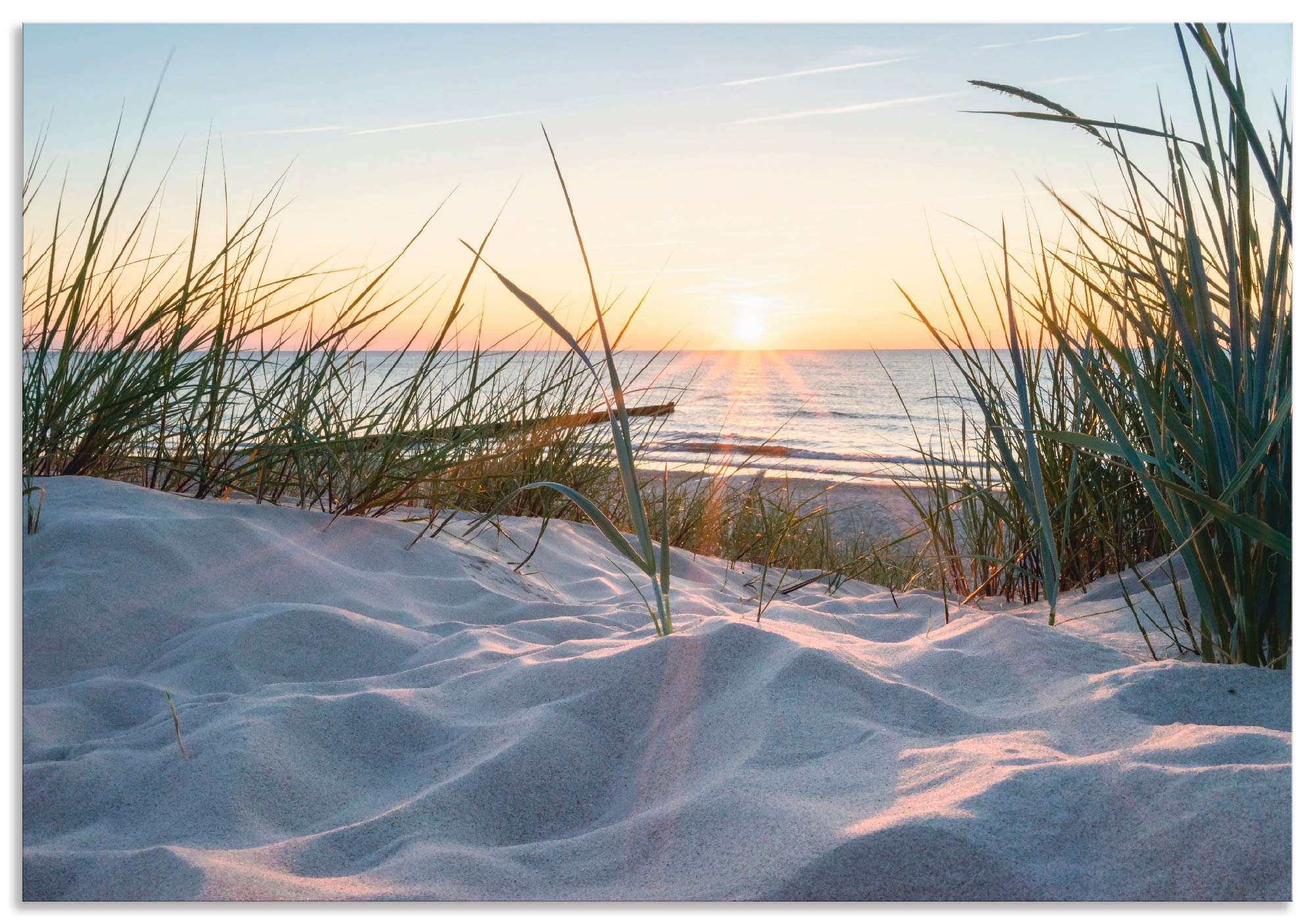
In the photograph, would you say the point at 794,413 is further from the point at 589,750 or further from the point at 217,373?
the point at 589,750

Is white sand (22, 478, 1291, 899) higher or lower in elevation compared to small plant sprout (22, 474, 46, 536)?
lower

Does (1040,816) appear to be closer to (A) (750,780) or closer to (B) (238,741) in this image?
(A) (750,780)

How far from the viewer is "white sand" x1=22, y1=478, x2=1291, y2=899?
779 millimetres

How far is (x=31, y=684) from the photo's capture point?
1.29m

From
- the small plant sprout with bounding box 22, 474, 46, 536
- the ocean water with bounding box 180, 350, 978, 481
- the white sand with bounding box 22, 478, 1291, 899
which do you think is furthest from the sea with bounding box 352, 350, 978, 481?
the small plant sprout with bounding box 22, 474, 46, 536

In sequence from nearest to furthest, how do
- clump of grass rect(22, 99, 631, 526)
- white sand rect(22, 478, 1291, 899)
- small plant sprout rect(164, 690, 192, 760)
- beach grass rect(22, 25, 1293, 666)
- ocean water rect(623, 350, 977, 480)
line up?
1. white sand rect(22, 478, 1291, 899)
2. small plant sprout rect(164, 690, 192, 760)
3. beach grass rect(22, 25, 1293, 666)
4. clump of grass rect(22, 99, 631, 526)
5. ocean water rect(623, 350, 977, 480)

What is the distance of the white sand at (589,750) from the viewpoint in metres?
0.78

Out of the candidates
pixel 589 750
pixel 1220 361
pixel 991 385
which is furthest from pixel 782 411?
pixel 589 750

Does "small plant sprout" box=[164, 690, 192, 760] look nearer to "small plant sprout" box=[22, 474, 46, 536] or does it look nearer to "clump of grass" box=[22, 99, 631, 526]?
"small plant sprout" box=[22, 474, 46, 536]

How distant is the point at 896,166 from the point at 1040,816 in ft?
4.68

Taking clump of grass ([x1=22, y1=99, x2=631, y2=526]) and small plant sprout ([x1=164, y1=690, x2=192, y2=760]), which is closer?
small plant sprout ([x1=164, y1=690, x2=192, y2=760])

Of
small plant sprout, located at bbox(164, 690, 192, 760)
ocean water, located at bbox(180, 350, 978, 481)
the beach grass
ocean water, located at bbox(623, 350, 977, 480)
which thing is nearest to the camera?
small plant sprout, located at bbox(164, 690, 192, 760)

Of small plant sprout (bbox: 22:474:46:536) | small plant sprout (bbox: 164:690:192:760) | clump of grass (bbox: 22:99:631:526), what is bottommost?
small plant sprout (bbox: 164:690:192:760)

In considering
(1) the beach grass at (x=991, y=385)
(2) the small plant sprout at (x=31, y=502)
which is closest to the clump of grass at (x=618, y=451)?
(1) the beach grass at (x=991, y=385)
